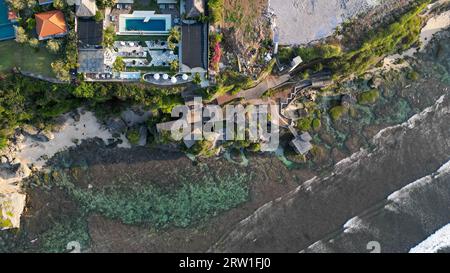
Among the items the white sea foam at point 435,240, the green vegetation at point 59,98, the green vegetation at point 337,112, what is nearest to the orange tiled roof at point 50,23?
the green vegetation at point 59,98

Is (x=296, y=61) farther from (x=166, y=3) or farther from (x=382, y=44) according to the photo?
(x=166, y=3)

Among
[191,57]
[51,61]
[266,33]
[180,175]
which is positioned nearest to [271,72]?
[266,33]

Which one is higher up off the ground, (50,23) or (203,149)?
(50,23)

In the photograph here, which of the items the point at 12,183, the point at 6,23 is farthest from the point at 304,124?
the point at 12,183

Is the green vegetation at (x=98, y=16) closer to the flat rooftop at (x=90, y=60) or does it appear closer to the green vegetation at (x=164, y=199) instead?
the flat rooftop at (x=90, y=60)

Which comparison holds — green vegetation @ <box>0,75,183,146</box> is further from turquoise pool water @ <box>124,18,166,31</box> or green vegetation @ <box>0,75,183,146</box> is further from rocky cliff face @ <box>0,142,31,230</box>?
turquoise pool water @ <box>124,18,166,31</box>

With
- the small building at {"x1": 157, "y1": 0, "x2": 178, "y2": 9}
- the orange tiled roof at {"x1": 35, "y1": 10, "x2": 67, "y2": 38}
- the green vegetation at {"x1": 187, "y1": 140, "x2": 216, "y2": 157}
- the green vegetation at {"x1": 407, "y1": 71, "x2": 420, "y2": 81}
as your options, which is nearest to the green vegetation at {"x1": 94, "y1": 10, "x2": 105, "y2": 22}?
the orange tiled roof at {"x1": 35, "y1": 10, "x2": 67, "y2": 38}
